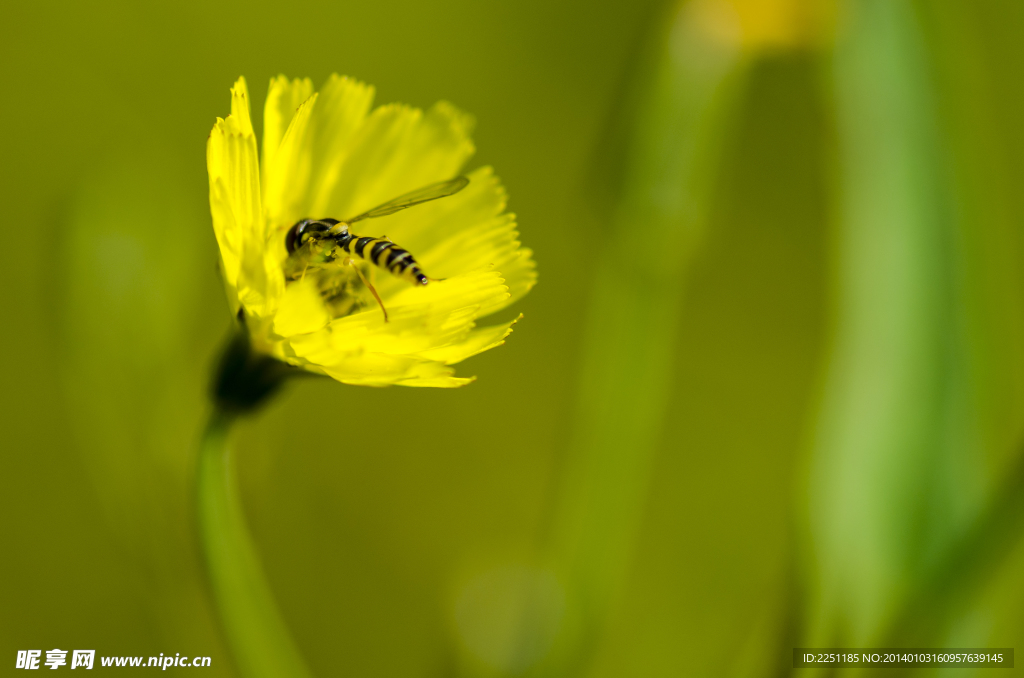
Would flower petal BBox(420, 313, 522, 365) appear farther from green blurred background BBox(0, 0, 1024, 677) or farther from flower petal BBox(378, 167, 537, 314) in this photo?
green blurred background BBox(0, 0, 1024, 677)

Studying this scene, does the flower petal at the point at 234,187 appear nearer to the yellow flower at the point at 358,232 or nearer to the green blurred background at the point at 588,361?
the yellow flower at the point at 358,232

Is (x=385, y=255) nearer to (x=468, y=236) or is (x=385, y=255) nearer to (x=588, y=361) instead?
(x=468, y=236)

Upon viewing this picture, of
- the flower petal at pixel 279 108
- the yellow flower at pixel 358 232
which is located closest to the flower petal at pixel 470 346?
the yellow flower at pixel 358 232

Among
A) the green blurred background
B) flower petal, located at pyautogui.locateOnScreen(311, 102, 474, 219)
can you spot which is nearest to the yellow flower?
flower petal, located at pyautogui.locateOnScreen(311, 102, 474, 219)

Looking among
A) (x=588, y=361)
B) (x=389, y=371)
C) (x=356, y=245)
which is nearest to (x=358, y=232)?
(x=356, y=245)

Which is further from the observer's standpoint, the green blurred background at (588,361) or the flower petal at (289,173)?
the green blurred background at (588,361)

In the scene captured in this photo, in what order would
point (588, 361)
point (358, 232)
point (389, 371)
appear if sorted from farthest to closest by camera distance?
point (588, 361), point (358, 232), point (389, 371)

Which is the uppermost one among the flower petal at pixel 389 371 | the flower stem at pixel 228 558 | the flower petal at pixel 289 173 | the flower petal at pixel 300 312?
the flower petal at pixel 289 173
